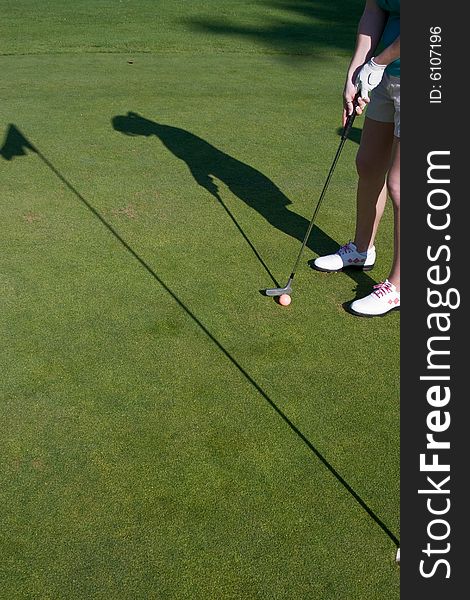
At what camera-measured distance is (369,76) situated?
A: 11.5ft

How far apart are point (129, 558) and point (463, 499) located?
1.04 metres

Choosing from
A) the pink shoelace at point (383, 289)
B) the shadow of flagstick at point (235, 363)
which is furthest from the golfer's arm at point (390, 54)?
the shadow of flagstick at point (235, 363)

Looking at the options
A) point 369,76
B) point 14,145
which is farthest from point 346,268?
point 14,145

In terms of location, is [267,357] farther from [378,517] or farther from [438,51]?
[438,51]

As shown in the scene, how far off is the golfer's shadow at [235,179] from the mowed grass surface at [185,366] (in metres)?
0.02

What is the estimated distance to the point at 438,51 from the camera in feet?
6.51

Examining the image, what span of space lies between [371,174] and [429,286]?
2217mm

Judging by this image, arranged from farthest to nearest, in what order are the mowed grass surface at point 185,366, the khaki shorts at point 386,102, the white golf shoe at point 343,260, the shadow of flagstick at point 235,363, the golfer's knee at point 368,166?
1. the white golf shoe at point 343,260
2. the golfer's knee at point 368,166
3. the khaki shorts at point 386,102
4. the shadow of flagstick at point 235,363
5. the mowed grass surface at point 185,366

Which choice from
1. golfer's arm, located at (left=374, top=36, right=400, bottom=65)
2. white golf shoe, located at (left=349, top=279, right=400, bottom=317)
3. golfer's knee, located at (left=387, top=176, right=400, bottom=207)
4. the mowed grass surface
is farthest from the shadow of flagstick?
golfer's arm, located at (left=374, top=36, right=400, bottom=65)

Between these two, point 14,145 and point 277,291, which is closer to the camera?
point 277,291

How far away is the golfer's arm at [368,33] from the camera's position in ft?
11.9

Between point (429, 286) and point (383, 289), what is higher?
point (429, 286)

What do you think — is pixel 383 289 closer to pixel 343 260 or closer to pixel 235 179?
pixel 343 260

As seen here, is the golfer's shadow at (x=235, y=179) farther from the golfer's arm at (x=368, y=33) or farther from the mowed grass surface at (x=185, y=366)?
the golfer's arm at (x=368, y=33)
